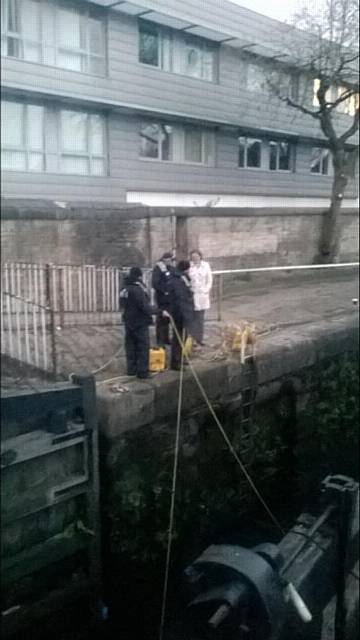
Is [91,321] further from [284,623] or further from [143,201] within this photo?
[284,623]

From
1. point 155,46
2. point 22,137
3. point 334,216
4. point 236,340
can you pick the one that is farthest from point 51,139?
point 334,216

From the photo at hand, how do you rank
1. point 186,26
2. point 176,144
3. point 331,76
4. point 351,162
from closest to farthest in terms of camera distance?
point 186,26, point 176,144, point 331,76, point 351,162

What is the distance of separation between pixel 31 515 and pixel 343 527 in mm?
800

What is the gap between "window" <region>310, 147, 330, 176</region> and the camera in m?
2.08

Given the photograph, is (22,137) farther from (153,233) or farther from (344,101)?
(344,101)

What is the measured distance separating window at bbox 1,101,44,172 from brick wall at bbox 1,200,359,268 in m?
0.09

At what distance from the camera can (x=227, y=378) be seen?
2.09 meters

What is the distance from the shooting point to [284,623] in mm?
1267

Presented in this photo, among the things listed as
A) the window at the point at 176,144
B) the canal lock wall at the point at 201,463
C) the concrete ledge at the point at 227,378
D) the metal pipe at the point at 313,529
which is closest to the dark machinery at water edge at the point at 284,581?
the metal pipe at the point at 313,529

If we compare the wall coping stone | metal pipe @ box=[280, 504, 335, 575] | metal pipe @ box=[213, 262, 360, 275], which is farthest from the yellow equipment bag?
metal pipe @ box=[280, 504, 335, 575]

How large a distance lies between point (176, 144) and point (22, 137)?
21.4 inches

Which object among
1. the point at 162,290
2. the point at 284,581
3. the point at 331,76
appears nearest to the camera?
the point at 284,581

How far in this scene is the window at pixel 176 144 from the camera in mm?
1630

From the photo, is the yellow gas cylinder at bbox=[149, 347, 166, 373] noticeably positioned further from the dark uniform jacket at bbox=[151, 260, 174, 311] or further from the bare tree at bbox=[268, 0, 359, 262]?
the bare tree at bbox=[268, 0, 359, 262]
